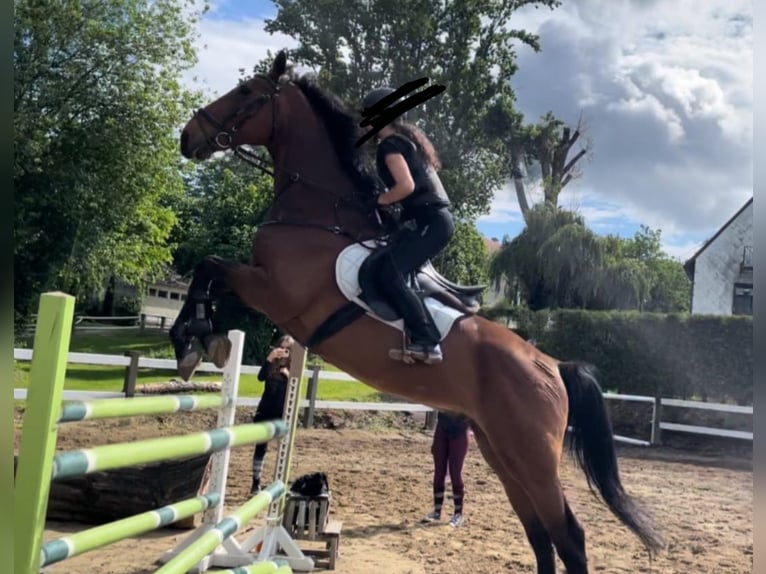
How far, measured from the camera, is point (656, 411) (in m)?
10.6

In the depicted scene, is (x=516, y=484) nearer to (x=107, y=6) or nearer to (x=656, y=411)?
(x=107, y=6)

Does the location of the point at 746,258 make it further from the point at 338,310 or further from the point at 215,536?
the point at 215,536

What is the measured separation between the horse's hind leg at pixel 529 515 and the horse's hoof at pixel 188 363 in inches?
52.6

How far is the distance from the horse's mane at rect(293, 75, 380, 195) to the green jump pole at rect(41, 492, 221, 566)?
1484 mm

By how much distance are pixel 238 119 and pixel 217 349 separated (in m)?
0.99

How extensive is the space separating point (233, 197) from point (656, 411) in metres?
6.93

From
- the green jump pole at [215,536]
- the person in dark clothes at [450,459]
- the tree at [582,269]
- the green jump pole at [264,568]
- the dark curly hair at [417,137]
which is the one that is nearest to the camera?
the green jump pole at [215,536]

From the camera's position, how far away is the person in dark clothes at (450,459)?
18.0ft

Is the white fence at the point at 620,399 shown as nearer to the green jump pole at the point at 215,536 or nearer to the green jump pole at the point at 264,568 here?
the green jump pole at the point at 215,536

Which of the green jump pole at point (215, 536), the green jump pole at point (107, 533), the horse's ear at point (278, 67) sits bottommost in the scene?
→ the green jump pole at point (215, 536)

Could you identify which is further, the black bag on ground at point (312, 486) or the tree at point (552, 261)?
the tree at point (552, 261)

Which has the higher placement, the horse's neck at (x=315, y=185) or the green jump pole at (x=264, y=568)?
the horse's neck at (x=315, y=185)

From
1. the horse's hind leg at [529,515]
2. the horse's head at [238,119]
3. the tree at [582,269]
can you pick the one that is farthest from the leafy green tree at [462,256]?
the horse's head at [238,119]

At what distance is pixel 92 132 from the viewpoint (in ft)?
23.1
